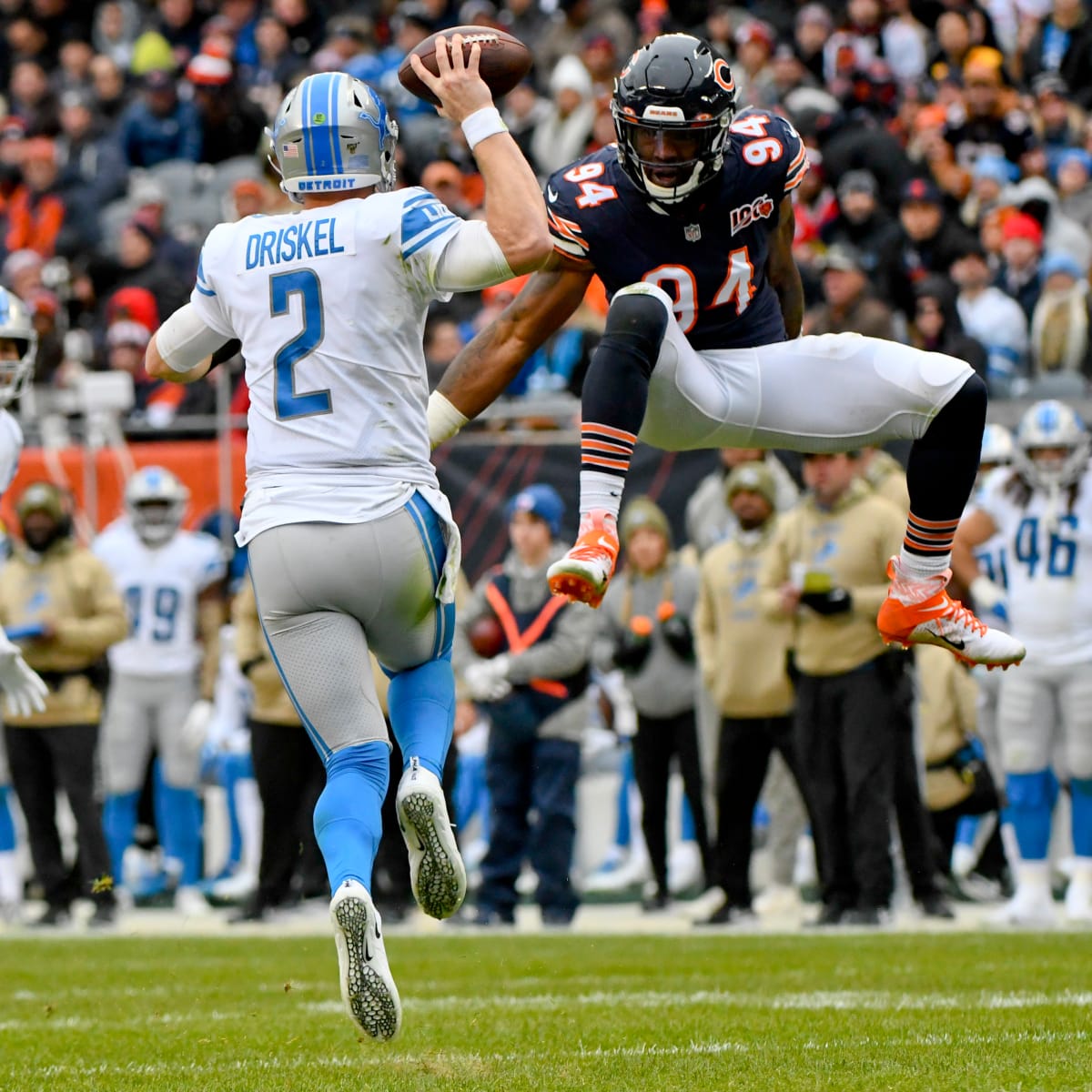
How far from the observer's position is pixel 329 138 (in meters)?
4.88

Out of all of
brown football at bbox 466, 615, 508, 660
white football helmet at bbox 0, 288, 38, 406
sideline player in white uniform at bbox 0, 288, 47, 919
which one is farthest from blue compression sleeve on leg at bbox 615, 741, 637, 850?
white football helmet at bbox 0, 288, 38, 406

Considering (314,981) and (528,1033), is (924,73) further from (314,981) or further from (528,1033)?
(528,1033)

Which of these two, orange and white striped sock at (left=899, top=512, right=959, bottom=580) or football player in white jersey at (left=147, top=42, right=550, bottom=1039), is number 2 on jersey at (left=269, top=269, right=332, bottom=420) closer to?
football player in white jersey at (left=147, top=42, right=550, bottom=1039)

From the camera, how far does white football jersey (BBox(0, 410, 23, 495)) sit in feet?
19.5

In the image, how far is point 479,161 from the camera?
474cm

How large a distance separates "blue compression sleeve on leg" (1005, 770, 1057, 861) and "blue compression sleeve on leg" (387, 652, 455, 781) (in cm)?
Result: 469

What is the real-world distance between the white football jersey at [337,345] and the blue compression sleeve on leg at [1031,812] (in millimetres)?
5064

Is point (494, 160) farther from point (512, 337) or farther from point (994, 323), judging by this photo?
point (994, 323)

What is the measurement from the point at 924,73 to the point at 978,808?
6333 millimetres

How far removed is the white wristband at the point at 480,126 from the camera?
4.77 meters

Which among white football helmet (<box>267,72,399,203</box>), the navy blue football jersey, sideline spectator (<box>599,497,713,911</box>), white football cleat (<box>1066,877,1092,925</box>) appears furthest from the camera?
sideline spectator (<box>599,497,713,911</box>)

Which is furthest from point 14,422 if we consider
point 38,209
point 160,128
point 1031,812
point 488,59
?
point 160,128

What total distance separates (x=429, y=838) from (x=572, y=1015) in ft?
5.23

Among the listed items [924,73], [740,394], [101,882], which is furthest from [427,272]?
[924,73]
